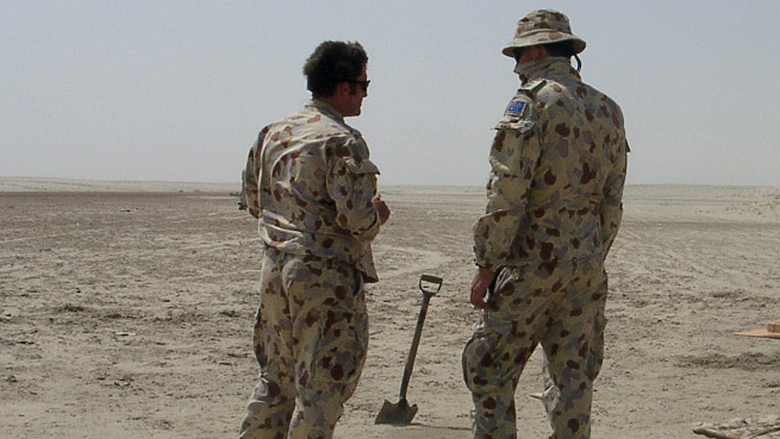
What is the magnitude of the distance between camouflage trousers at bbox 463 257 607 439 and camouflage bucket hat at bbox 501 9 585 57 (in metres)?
0.92

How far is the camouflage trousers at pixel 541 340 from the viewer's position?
456 centimetres

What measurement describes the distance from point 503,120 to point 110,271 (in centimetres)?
995

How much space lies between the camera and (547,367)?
479 centimetres

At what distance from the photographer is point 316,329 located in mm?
4273

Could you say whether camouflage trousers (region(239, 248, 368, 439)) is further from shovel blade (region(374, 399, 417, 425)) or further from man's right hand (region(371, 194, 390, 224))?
shovel blade (region(374, 399, 417, 425))

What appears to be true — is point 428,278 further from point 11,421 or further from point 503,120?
point 11,421

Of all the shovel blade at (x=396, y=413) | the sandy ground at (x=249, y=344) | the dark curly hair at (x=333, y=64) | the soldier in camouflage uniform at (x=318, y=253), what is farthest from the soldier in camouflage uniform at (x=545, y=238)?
the shovel blade at (x=396, y=413)

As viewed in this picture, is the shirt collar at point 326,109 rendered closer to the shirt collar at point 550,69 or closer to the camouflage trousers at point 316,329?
the camouflage trousers at point 316,329

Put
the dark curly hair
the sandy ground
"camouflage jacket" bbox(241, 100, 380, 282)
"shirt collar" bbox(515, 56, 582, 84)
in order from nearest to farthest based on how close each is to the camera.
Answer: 1. "camouflage jacket" bbox(241, 100, 380, 282)
2. the dark curly hair
3. "shirt collar" bbox(515, 56, 582, 84)
4. the sandy ground

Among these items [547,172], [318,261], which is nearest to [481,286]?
[547,172]

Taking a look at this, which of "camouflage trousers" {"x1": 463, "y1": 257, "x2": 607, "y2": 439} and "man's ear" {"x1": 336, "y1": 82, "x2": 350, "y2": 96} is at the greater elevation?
"man's ear" {"x1": 336, "y1": 82, "x2": 350, "y2": 96}

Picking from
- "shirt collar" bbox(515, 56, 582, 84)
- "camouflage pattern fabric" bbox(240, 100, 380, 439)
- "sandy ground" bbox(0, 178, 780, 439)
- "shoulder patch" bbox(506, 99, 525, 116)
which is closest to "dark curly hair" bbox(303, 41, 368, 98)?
"camouflage pattern fabric" bbox(240, 100, 380, 439)

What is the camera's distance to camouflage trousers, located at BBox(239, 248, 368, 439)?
Answer: 4262mm

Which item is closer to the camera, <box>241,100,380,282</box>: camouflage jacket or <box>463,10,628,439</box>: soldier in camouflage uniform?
<box>241,100,380,282</box>: camouflage jacket
